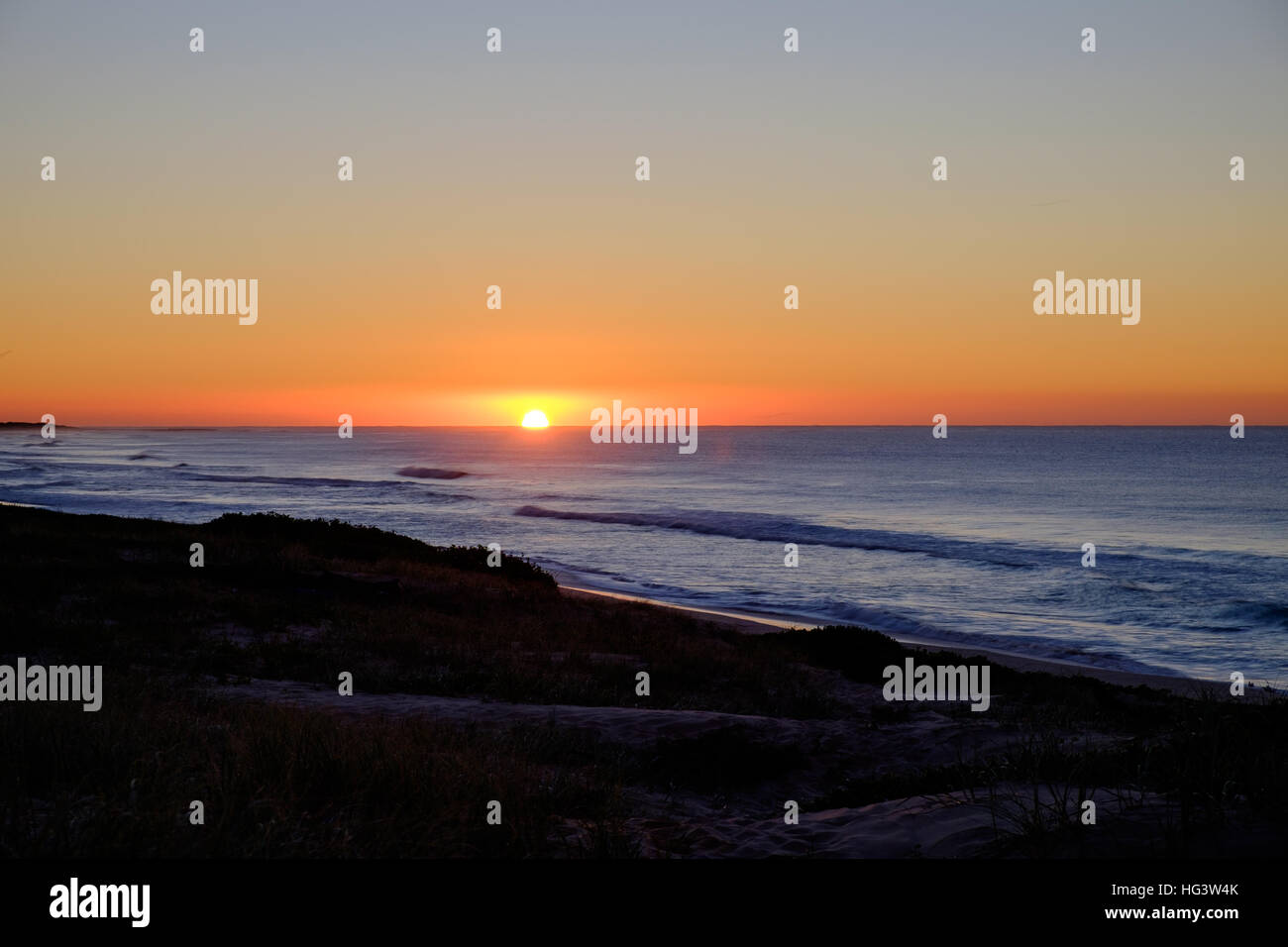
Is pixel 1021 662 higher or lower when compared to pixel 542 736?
lower

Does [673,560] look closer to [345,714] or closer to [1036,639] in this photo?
[1036,639]

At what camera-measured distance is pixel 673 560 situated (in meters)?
43.8

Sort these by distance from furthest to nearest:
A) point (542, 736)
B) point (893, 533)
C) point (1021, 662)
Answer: point (893, 533), point (1021, 662), point (542, 736)

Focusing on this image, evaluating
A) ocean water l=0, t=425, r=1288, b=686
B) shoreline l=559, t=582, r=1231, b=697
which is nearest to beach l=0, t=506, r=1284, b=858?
shoreline l=559, t=582, r=1231, b=697

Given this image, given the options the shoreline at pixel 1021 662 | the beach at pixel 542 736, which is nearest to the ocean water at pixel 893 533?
the shoreline at pixel 1021 662

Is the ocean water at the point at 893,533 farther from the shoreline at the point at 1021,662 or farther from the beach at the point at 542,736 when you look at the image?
the beach at the point at 542,736

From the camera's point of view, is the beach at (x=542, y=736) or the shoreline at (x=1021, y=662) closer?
the beach at (x=542, y=736)

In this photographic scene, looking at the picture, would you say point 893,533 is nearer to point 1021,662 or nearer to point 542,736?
point 1021,662

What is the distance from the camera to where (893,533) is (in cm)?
5222

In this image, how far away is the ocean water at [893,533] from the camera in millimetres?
28922

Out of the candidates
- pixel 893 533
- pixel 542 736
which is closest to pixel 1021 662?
pixel 542 736

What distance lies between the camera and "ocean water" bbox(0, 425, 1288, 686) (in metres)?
28.9

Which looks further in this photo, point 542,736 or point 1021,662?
point 1021,662
